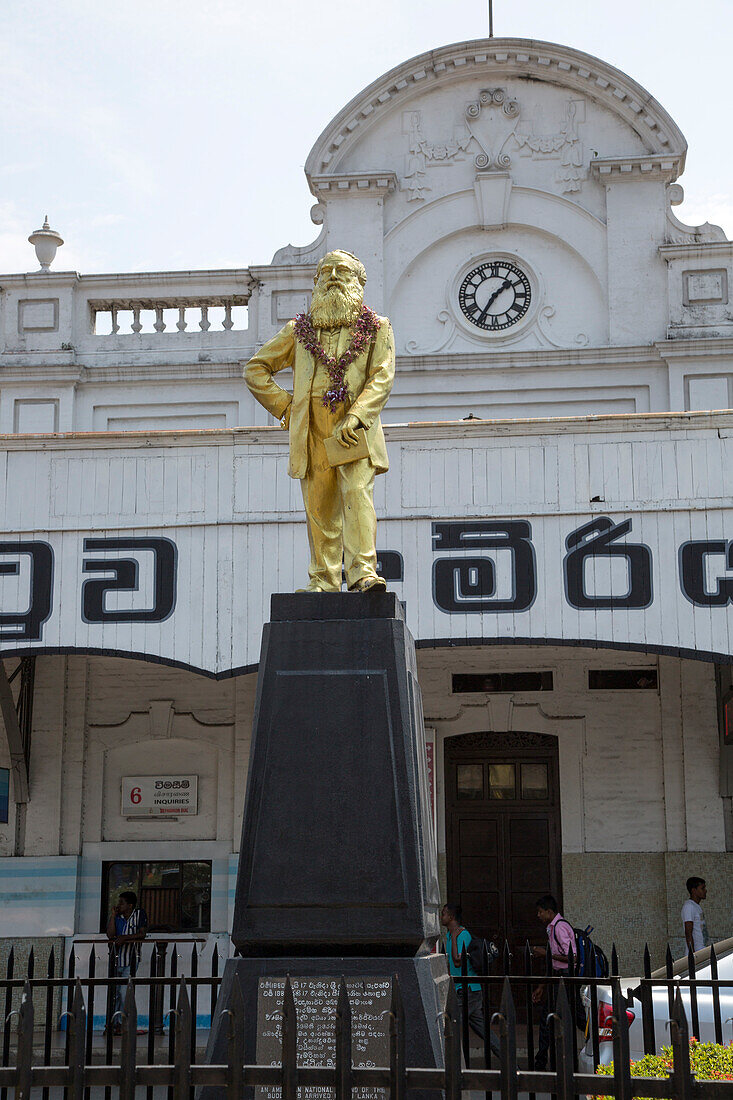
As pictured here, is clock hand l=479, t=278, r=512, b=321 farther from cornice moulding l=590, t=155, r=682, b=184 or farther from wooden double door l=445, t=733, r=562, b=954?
wooden double door l=445, t=733, r=562, b=954

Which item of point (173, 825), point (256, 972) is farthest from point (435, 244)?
point (256, 972)

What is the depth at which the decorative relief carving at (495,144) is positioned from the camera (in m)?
17.6

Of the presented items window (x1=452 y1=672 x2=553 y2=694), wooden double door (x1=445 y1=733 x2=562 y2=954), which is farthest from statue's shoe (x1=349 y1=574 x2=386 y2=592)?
wooden double door (x1=445 y1=733 x2=562 y2=954)

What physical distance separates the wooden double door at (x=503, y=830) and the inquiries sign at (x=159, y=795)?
3.11 meters

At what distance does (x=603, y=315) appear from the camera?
17.4 m

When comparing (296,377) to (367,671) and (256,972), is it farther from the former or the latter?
(256,972)

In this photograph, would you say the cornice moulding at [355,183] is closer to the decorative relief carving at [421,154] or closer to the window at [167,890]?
the decorative relief carving at [421,154]

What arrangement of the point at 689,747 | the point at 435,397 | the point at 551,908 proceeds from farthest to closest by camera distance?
the point at 435,397
the point at 689,747
the point at 551,908

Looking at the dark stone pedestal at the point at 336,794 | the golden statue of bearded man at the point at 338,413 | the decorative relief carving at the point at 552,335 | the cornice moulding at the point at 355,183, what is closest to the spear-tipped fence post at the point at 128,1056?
the dark stone pedestal at the point at 336,794

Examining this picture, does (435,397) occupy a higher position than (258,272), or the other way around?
(258,272)

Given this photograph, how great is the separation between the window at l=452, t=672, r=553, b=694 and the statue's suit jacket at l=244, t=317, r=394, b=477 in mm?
8714

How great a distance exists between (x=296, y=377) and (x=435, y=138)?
1135 cm

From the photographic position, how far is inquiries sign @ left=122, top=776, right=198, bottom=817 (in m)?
16.1

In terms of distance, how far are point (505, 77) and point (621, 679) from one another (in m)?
8.15
